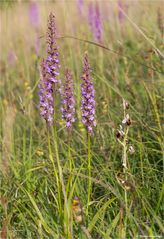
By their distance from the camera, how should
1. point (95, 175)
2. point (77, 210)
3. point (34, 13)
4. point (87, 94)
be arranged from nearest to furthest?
point (77, 210), point (87, 94), point (95, 175), point (34, 13)

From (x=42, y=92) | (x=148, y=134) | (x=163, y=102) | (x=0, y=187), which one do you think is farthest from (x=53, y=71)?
(x=163, y=102)

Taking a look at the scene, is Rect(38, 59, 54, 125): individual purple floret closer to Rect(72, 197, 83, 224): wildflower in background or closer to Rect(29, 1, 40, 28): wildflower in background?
Rect(72, 197, 83, 224): wildflower in background

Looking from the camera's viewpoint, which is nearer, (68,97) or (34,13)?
(68,97)

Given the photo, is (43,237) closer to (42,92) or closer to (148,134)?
(42,92)

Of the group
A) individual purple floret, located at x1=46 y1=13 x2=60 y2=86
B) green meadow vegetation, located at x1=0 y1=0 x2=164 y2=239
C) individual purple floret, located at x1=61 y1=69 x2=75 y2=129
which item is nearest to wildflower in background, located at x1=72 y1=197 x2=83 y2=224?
green meadow vegetation, located at x1=0 y1=0 x2=164 y2=239

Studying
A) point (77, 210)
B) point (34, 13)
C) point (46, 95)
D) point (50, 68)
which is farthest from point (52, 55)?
point (34, 13)

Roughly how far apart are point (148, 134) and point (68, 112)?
1024mm

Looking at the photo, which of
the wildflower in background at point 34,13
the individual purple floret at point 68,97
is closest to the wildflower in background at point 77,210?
the individual purple floret at point 68,97

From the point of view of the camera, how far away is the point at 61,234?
2.13m

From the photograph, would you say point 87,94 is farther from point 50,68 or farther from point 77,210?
point 77,210

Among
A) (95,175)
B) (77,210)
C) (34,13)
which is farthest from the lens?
(34,13)

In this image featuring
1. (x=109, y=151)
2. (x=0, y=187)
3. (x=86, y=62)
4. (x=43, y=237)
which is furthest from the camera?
(x=109, y=151)

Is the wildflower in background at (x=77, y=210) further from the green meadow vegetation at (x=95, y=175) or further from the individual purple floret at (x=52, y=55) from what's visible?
the individual purple floret at (x=52, y=55)

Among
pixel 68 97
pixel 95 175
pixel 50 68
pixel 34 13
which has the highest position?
pixel 34 13
